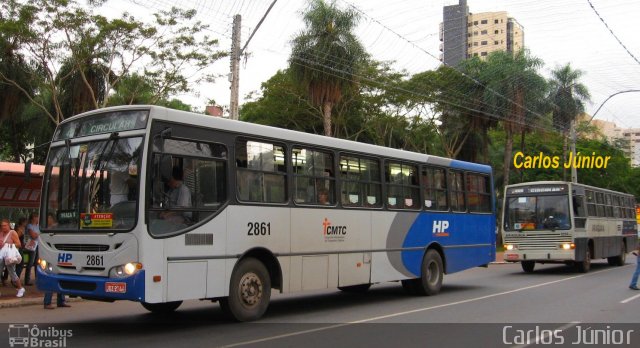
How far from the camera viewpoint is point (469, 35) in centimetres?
3653

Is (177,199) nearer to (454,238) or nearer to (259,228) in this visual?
(259,228)

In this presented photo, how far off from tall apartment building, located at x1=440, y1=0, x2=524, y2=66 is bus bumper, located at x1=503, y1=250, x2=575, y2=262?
10.1 metres

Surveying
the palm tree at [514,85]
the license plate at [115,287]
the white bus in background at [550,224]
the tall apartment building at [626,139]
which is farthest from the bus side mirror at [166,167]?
the tall apartment building at [626,139]

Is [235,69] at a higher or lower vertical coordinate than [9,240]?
higher

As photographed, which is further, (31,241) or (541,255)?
(541,255)

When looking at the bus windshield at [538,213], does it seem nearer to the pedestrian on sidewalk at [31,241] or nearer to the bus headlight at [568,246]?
the bus headlight at [568,246]

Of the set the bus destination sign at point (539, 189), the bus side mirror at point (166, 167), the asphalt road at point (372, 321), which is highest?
the bus destination sign at point (539, 189)

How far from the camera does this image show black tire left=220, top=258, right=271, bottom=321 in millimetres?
9633

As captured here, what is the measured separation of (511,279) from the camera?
63.5ft

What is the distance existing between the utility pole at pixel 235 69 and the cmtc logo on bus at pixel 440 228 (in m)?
7.11

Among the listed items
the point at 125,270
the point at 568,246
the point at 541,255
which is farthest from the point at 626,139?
the point at 125,270

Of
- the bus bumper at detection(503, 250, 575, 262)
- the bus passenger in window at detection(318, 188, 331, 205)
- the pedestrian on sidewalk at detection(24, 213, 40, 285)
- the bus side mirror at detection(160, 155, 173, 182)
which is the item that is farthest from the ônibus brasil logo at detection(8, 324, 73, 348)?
the bus bumper at detection(503, 250, 575, 262)

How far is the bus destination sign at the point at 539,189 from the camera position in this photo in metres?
21.2

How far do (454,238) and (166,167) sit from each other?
28.6ft
